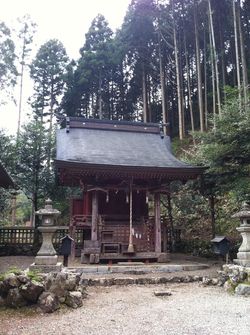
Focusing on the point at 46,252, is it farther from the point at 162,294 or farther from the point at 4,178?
the point at 4,178

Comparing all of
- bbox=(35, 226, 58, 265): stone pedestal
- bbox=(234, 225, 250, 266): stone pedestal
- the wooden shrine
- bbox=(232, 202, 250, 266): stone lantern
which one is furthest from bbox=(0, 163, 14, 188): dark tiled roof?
bbox=(234, 225, 250, 266): stone pedestal

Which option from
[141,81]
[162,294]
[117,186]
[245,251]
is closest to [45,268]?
[162,294]

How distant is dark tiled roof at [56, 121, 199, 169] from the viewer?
38.6 ft

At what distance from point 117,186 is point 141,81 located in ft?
62.7

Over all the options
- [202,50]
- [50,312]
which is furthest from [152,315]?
[202,50]

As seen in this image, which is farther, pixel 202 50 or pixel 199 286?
pixel 202 50

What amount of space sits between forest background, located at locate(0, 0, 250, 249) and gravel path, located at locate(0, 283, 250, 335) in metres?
7.93

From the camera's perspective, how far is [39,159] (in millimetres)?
16625

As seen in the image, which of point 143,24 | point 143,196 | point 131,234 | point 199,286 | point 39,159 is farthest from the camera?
point 143,24

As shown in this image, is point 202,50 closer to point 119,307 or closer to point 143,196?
point 143,196

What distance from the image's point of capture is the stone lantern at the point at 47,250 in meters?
7.49

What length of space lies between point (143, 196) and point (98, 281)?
6191 mm

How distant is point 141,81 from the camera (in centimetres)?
2925

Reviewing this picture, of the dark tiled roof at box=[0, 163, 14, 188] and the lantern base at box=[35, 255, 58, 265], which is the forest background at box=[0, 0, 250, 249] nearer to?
the dark tiled roof at box=[0, 163, 14, 188]
